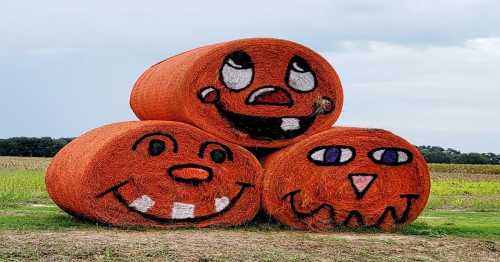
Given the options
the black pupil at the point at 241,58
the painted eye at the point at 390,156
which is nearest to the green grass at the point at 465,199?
the painted eye at the point at 390,156

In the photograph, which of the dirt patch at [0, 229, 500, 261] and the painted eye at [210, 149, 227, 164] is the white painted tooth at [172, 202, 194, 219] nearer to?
the dirt patch at [0, 229, 500, 261]

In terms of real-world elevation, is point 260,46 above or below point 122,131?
above

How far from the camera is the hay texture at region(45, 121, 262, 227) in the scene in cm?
1104

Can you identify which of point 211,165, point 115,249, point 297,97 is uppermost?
point 297,97

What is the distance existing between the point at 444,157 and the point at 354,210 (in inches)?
1569

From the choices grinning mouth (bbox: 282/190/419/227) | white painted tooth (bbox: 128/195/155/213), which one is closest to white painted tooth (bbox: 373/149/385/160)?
grinning mouth (bbox: 282/190/419/227)

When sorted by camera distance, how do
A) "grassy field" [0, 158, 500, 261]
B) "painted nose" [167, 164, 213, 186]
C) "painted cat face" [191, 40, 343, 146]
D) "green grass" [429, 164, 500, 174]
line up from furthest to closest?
"green grass" [429, 164, 500, 174] < "painted cat face" [191, 40, 343, 146] < "painted nose" [167, 164, 213, 186] < "grassy field" [0, 158, 500, 261]

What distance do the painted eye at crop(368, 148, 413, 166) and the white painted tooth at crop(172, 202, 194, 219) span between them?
2428 mm

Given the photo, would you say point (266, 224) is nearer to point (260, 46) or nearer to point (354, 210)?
point (354, 210)

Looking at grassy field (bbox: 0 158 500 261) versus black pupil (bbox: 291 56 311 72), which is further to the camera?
black pupil (bbox: 291 56 311 72)

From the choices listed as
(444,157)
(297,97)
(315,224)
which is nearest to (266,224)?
(315,224)

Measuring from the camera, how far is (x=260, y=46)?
1177 centimetres

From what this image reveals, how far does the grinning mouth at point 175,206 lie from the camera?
11.1 meters

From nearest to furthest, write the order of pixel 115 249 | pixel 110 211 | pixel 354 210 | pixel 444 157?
pixel 115 249
pixel 110 211
pixel 354 210
pixel 444 157
